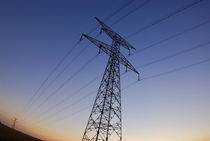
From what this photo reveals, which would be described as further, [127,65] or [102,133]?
[127,65]

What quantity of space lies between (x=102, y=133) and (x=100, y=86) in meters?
4.53

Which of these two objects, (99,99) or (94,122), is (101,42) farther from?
(94,122)

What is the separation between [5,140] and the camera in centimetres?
2802

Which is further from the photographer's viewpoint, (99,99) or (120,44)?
(120,44)

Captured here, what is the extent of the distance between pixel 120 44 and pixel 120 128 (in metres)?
9.02

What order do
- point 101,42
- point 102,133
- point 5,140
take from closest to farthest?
point 102,133, point 101,42, point 5,140

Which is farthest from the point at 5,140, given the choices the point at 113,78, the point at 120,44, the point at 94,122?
the point at 120,44

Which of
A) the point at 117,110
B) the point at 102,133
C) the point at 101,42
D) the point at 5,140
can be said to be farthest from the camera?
the point at 5,140

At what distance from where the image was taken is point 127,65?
71.9 ft

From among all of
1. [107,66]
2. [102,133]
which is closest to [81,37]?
[107,66]

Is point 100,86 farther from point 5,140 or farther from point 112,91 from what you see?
point 5,140

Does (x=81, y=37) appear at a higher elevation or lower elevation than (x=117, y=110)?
higher

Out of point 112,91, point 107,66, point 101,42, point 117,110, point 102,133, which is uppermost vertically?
point 101,42

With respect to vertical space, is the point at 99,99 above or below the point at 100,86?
below
